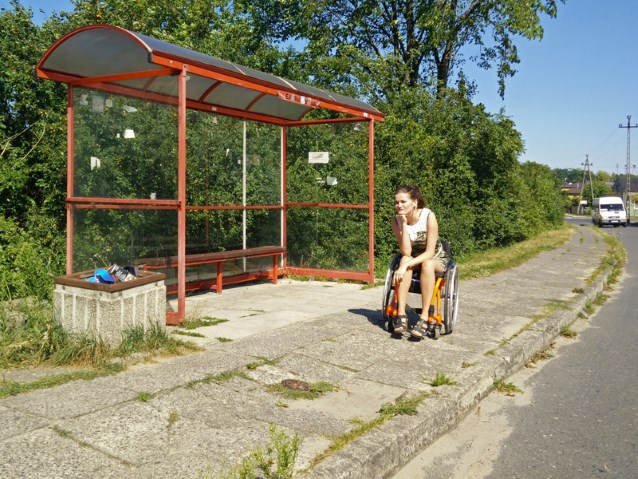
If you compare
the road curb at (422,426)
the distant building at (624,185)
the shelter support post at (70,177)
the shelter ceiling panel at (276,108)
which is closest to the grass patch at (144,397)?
the road curb at (422,426)

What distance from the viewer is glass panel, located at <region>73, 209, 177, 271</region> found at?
6.77 meters

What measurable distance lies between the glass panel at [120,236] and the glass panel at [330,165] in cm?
418

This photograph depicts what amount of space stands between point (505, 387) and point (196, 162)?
5.46m

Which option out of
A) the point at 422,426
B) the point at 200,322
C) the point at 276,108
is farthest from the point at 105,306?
the point at 276,108

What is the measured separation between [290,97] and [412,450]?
563 cm

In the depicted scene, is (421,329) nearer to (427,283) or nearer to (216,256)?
(427,283)

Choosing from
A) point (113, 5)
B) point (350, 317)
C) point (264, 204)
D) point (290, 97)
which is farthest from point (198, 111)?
point (113, 5)

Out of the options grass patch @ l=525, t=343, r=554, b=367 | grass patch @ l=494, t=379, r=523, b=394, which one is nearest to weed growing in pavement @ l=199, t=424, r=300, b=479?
grass patch @ l=494, t=379, r=523, b=394

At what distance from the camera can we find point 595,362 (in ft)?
20.8

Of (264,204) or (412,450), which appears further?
(264,204)

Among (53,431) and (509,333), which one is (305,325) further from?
(53,431)

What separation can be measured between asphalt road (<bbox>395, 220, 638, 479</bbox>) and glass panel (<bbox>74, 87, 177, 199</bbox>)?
4237mm

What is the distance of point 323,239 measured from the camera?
1072 centimetres

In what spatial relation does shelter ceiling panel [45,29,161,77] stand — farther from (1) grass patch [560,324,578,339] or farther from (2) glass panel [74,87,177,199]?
(1) grass patch [560,324,578,339]
